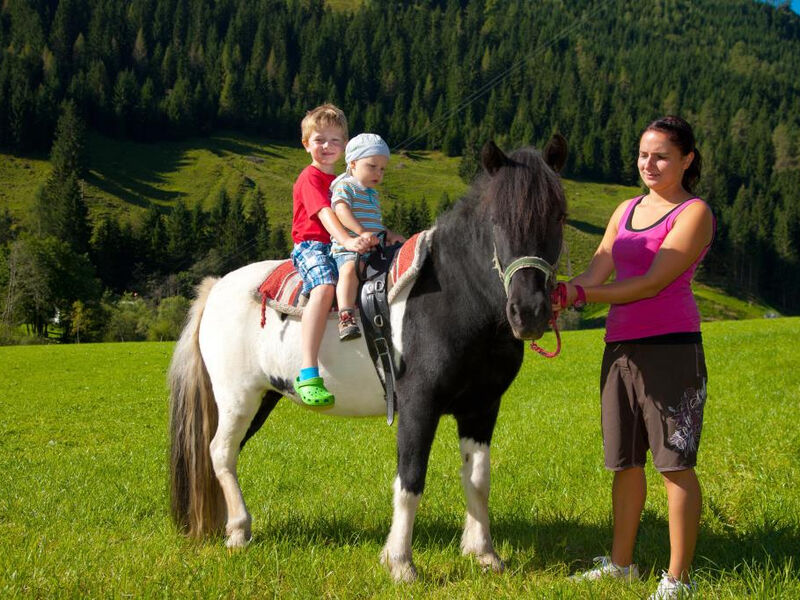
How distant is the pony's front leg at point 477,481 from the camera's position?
4.47 meters

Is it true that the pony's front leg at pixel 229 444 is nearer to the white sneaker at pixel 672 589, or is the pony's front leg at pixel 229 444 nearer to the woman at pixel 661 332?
A: the woman at pixel 661 332

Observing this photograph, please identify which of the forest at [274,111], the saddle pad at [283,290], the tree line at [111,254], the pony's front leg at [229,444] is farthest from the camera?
the forest at [274,111]

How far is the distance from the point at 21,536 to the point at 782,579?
17.4 ft

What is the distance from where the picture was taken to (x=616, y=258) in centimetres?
405

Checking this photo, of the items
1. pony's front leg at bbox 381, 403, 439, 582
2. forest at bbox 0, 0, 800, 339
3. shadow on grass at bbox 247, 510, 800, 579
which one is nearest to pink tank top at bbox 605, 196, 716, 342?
pony's front leg at bbox 381, 403, 439, 582

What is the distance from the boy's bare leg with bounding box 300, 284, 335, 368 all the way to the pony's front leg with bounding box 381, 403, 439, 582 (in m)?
0.74

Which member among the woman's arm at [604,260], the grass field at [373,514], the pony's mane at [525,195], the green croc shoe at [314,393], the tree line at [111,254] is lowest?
the tree line at [111,254]

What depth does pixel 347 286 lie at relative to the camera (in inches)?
169

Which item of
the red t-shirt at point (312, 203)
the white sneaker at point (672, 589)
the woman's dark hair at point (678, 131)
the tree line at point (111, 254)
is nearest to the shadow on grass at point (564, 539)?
the white sneaker at point (672, 589)

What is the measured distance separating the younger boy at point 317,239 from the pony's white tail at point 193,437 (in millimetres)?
1239

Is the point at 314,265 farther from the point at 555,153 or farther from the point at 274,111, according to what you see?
the point at 274,111

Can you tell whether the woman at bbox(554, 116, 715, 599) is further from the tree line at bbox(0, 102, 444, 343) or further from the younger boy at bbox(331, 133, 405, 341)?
the tree line at bbox(0, 102, 444, 343)

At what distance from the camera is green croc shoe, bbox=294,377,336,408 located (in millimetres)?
4293

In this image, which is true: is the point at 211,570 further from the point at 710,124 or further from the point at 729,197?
the point at 710,124
